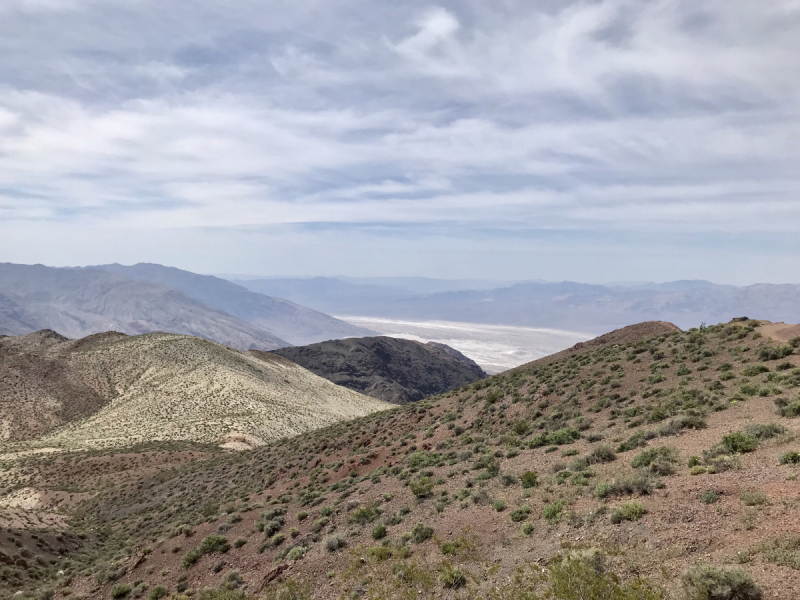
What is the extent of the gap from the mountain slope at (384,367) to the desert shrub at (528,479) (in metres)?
112

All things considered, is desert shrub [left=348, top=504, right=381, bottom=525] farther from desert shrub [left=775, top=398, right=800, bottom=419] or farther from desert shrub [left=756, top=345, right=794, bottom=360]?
desert shrub [left=756, top=345, right=794, bottom=360]

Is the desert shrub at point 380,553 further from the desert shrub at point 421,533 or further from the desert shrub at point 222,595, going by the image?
the desert shrub at point 222,595

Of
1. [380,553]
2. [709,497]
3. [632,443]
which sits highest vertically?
[709,497]

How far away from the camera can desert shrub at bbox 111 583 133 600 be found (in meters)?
16.0

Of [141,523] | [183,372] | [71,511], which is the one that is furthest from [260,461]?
[183,372]

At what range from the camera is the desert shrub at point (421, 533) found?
12.9m

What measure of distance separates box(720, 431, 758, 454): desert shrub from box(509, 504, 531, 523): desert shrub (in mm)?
6277

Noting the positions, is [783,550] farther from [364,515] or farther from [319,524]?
[319,524]

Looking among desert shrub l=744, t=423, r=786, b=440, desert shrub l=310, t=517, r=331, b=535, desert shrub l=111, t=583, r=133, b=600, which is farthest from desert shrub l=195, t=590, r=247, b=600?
desert shrub l=744, t=423, r=786, b=440

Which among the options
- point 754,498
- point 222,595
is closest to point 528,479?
point 754,498

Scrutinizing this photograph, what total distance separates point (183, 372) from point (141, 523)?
4444 cm

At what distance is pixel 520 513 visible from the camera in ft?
39.9

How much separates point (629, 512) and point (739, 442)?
17.2 feet

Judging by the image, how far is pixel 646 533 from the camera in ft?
30.9
